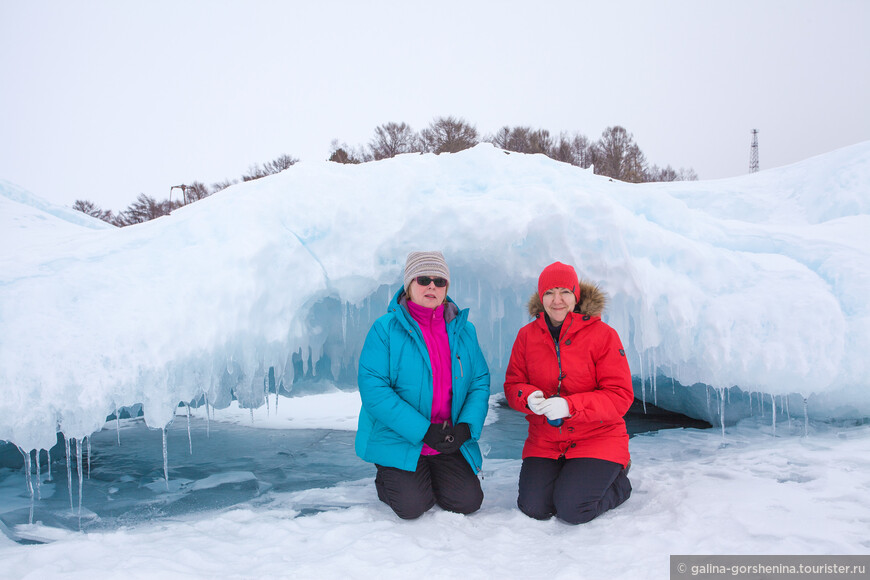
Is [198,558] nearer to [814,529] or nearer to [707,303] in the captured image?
[814,529]

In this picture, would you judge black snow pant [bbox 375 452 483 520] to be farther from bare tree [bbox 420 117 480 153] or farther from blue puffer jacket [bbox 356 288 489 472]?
bare tree [bbox 420 117 480 153]

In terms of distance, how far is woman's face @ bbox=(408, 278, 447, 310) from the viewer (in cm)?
267

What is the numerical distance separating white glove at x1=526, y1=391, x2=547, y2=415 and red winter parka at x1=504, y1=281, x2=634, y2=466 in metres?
0.11

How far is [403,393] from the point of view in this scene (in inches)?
105

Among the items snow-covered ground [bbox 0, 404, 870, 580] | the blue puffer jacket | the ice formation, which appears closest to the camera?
snow-covered ground [bbox 0, 404, 870, 580]

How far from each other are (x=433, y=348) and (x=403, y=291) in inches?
13.9

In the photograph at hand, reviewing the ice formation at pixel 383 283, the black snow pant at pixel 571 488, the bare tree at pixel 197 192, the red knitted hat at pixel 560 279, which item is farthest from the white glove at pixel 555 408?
the bare tree at pixel 197 192

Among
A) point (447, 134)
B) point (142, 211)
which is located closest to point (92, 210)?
point (142, 211)

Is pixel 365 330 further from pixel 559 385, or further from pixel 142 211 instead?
pixel 142 211

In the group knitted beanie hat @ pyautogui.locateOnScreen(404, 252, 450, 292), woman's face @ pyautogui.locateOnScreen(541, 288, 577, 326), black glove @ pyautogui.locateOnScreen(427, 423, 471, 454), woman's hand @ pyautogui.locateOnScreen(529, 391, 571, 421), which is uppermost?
knitted beanie hat @ pyautogui.locateOnScreen(404, 252, 450, 292)

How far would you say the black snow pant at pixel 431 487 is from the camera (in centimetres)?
257

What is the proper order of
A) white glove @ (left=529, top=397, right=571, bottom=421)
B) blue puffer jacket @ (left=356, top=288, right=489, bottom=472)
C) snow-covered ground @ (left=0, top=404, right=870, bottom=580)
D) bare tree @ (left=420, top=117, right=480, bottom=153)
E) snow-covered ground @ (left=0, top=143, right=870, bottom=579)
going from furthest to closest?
bare tree @ (left=420, top=117, right=480, bottom=153) → blue puffer jacket @ (left=356, top=288, right=489, bottom=472) → white glove @ (left=529, top=397, right=571, bottom=421) → snow-covered ground @ (left=0, top=143, right=870, bottom=579) → snow-covered ground @ (left=0, top=404, right=870, bottom=580)

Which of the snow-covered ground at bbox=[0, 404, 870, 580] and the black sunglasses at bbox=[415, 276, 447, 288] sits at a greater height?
the black sunglasses at bbox=[415, 276, 447, 288]

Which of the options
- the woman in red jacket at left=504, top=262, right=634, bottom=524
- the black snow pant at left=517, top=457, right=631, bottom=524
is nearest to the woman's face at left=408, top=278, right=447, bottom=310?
the woman in red jacket at left=504, top=262, right=634, bottom=524
